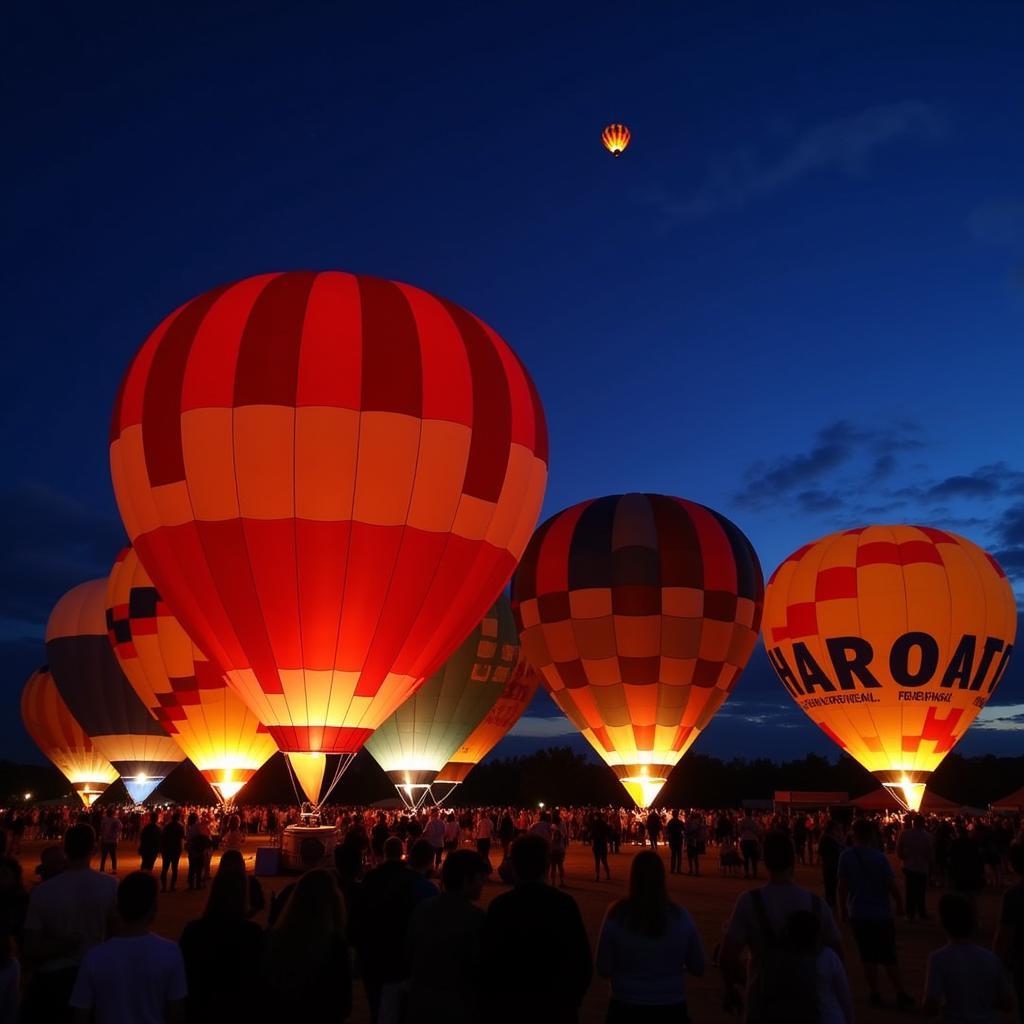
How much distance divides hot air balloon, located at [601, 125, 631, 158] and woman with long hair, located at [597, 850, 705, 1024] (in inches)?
925

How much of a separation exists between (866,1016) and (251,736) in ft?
60.1

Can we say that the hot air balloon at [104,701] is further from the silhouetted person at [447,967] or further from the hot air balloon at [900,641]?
the silhouetted person at [447,967]

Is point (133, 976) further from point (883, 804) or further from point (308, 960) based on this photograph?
point (883, 804)

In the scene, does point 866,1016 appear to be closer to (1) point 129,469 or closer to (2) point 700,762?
(1) point 129,469

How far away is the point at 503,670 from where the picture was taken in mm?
27453

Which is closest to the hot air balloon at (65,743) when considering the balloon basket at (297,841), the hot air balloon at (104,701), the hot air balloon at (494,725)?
the hot air balloon at (104,701)

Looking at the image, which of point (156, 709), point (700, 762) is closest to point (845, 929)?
point (156, 709)

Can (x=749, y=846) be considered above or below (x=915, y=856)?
below

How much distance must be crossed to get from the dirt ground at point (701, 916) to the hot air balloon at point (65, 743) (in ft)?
50.0

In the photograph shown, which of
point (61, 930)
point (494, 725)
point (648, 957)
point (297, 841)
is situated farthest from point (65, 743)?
point (648, 957)

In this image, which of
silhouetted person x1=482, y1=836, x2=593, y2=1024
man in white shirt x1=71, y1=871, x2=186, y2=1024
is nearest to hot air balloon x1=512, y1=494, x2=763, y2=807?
silhouetted person x1=482, y1=836, x2=593, y2=1024

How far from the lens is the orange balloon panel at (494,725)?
30.5 m

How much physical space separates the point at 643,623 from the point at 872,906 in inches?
555

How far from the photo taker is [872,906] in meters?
6.15
